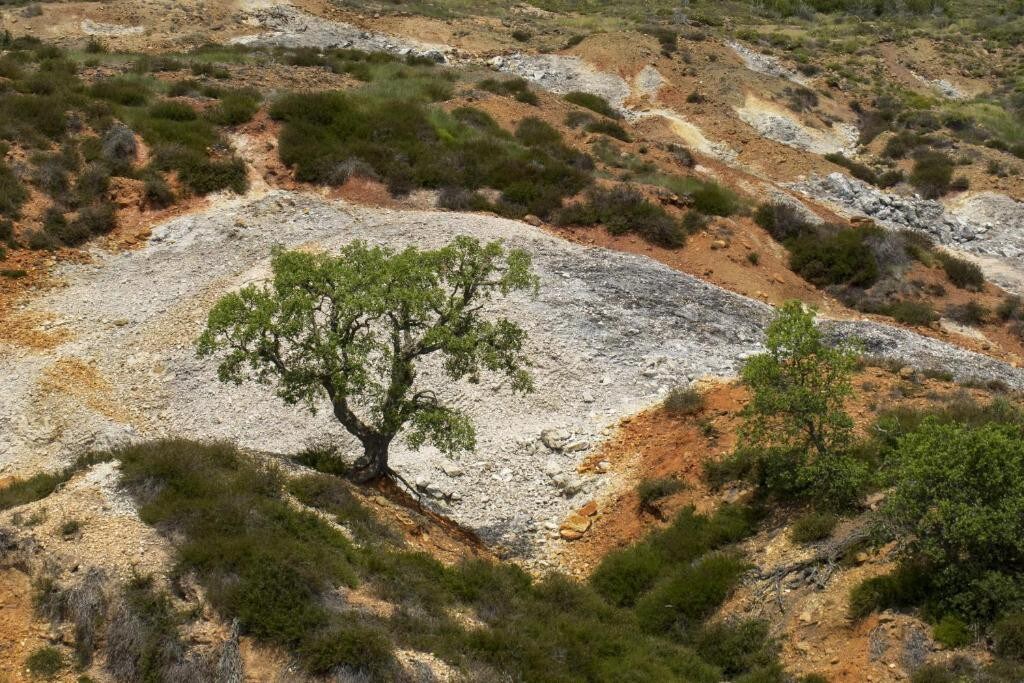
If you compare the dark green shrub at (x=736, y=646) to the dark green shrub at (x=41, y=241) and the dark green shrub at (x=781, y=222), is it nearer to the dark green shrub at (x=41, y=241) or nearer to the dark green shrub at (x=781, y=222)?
the dark green shrub at (x=781, y=222)

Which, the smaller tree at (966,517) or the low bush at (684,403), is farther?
the low bush at (684,403)

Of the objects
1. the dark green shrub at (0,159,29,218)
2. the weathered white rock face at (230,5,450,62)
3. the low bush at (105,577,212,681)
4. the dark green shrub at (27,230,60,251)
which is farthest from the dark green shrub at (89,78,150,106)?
the low bush at (105,577,212,681)

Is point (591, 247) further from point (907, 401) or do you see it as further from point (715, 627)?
point (715, 627)

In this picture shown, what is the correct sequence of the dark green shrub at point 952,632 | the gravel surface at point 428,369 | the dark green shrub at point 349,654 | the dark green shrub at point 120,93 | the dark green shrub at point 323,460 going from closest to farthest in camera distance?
the dark green shrub at point 349,654, the dark green shrub at point 952,632, the dark green shrub at point 323,460, the gravel surface at point 428,369, the dark green shrub at point 120,93

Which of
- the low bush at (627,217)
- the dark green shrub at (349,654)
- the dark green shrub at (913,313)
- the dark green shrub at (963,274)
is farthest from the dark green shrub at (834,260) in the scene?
the dark green shrub at (349,654)

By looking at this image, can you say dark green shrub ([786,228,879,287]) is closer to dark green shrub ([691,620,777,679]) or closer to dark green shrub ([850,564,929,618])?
dark green shrub ([850,564,929,618])

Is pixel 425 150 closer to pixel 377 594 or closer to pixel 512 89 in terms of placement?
pixel 512 89

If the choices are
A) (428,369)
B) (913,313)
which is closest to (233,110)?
(428,369)
